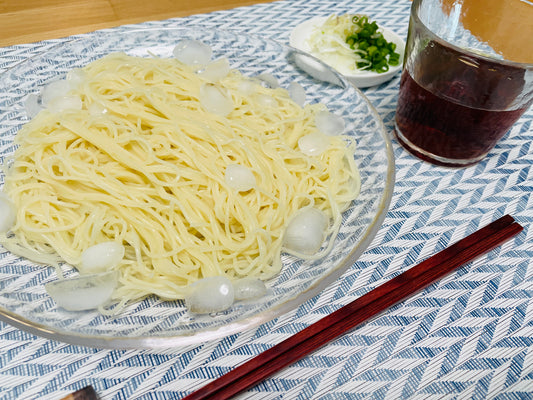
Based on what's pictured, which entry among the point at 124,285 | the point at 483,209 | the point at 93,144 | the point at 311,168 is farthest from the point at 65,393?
the point at 483,209

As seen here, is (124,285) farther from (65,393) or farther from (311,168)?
(311,168)

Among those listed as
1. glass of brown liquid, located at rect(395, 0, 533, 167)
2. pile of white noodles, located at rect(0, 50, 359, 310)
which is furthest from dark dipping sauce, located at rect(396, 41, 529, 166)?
pile of white noodles, located at rect(0, 50, 359, 310)

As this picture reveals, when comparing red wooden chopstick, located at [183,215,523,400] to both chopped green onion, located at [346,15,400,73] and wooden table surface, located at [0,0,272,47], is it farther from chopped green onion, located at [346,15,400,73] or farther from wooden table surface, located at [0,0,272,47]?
wooden table surface, located at [0,0,272,47]

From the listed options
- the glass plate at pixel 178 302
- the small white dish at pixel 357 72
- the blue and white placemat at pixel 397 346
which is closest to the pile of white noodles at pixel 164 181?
the glass plate at pixel 178 302

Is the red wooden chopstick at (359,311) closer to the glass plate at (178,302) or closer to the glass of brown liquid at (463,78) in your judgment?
the glass plate at (178,302)

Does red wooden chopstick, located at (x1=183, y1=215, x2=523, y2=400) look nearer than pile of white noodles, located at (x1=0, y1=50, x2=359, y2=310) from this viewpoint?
Yes

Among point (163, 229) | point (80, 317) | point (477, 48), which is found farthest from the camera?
point (477, 48)

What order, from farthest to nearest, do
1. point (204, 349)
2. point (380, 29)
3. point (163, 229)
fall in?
1. point (380, 29)
2. point (163, 229)
3. point (204, 349)
